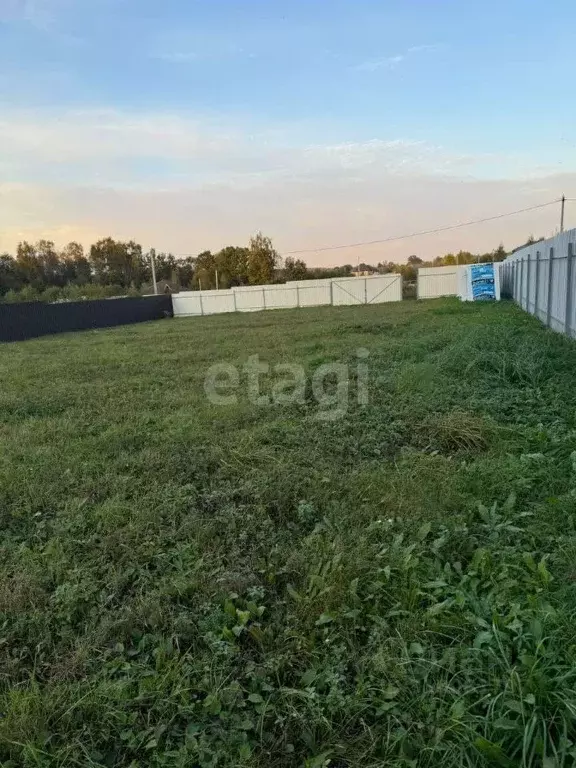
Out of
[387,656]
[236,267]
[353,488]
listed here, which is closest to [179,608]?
[387,656]

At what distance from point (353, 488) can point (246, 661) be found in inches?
54.7

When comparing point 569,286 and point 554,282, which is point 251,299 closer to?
point 554,282

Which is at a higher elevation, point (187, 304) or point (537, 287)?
point (537, 287)

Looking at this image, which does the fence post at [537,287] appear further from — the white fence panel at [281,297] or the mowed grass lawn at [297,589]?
the white fence panel at [281,297]

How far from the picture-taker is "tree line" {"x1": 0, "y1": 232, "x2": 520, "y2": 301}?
1414 inches

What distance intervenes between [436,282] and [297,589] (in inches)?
1057

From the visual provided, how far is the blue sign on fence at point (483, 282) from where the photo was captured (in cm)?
1819

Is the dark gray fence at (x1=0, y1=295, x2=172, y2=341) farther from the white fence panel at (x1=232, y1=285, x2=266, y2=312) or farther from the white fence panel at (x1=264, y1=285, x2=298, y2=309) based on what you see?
the white fence panel at (x1=264, y1=285, x2=298, y2=309)

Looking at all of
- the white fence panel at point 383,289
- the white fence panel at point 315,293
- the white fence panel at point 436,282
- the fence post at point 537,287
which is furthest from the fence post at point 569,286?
the white fence panel at point 436,282

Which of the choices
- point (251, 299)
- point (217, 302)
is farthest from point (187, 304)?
point (251, 299)

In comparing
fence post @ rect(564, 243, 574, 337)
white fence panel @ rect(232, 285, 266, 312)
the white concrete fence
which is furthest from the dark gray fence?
fence post @ rect(564, 243, 574, 337)

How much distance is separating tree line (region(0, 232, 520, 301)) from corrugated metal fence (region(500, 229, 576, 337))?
24924 millimetres

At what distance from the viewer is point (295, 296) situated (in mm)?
27016

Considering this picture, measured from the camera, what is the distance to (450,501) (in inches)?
106
